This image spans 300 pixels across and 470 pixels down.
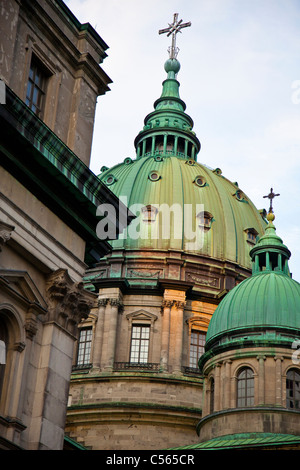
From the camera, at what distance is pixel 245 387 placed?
4659 cm

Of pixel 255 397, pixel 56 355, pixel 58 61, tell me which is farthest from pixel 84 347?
pixel 56 355

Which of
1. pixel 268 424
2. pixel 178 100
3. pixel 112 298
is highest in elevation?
pixel 178 100

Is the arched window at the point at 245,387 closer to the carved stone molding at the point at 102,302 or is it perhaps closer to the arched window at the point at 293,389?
the arched window at the point at 293,389

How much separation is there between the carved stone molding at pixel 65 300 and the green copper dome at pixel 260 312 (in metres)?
25.2

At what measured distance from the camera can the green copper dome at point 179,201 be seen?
211 feet

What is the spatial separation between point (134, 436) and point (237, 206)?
20.7 m

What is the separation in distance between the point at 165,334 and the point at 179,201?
35.1 feet

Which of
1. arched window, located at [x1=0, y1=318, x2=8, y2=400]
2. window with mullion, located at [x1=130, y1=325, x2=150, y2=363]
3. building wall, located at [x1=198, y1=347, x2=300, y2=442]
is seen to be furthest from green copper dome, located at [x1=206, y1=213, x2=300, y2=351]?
arched window, located at [x1=0, y1=318, x2=8, y2=400]

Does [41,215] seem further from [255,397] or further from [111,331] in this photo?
[111,331]
